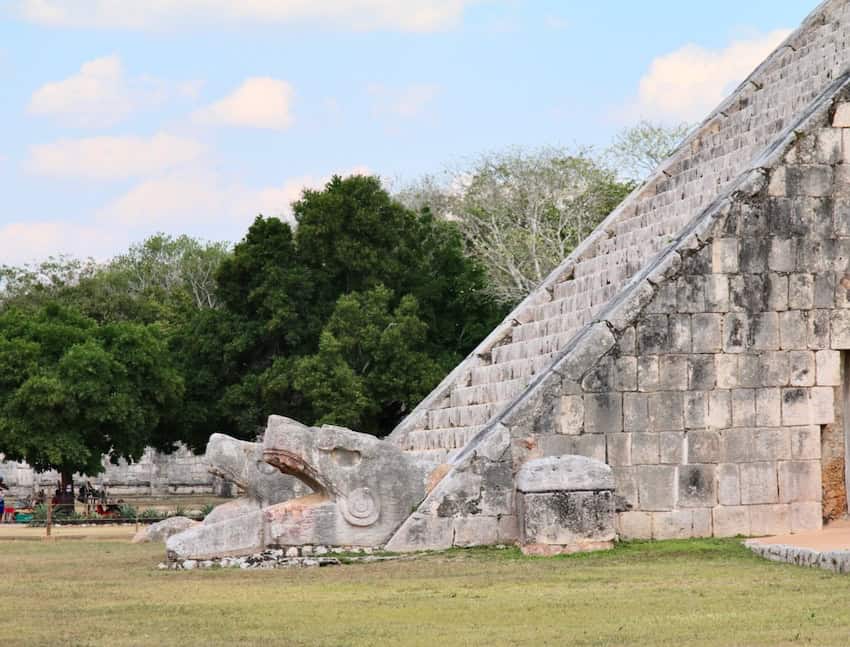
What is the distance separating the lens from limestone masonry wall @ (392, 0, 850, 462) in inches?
779

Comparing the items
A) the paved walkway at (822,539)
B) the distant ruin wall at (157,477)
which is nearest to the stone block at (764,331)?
the paved walkway at (822,539)

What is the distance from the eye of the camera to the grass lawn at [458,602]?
9547 mm

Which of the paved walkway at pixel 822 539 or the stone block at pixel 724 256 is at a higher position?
the stone block at pixel 724 256

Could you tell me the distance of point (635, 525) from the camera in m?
15.9

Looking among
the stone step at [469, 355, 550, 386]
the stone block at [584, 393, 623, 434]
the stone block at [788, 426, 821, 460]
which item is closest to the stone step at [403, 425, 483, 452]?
the stone step at [469, 355, 550, 386]

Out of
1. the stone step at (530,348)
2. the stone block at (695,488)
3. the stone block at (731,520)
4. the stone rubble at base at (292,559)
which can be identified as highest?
the stone step at (530,348)

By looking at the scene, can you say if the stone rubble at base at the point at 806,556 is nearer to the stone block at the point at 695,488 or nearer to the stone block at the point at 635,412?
the stone block at the point at 695,488

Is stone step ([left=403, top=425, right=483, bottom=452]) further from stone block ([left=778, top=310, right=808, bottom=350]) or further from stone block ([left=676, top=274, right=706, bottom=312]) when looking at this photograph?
stone block ([left=778, top=310, right=808, bottom=350])

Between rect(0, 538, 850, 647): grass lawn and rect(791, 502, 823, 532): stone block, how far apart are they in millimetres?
1210

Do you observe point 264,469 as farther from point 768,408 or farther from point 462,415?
point 768,408

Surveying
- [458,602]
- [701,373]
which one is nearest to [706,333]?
[701,373]

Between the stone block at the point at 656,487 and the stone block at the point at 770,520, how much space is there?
2.95ft

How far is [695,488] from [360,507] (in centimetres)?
353

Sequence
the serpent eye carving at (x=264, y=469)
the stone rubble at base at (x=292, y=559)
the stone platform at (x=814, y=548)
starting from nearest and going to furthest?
the stone platform at (x=814, y=548) → the stone rubble at base at (x=292, y=559) → the serpent eye carving at (x=264, y=469)
